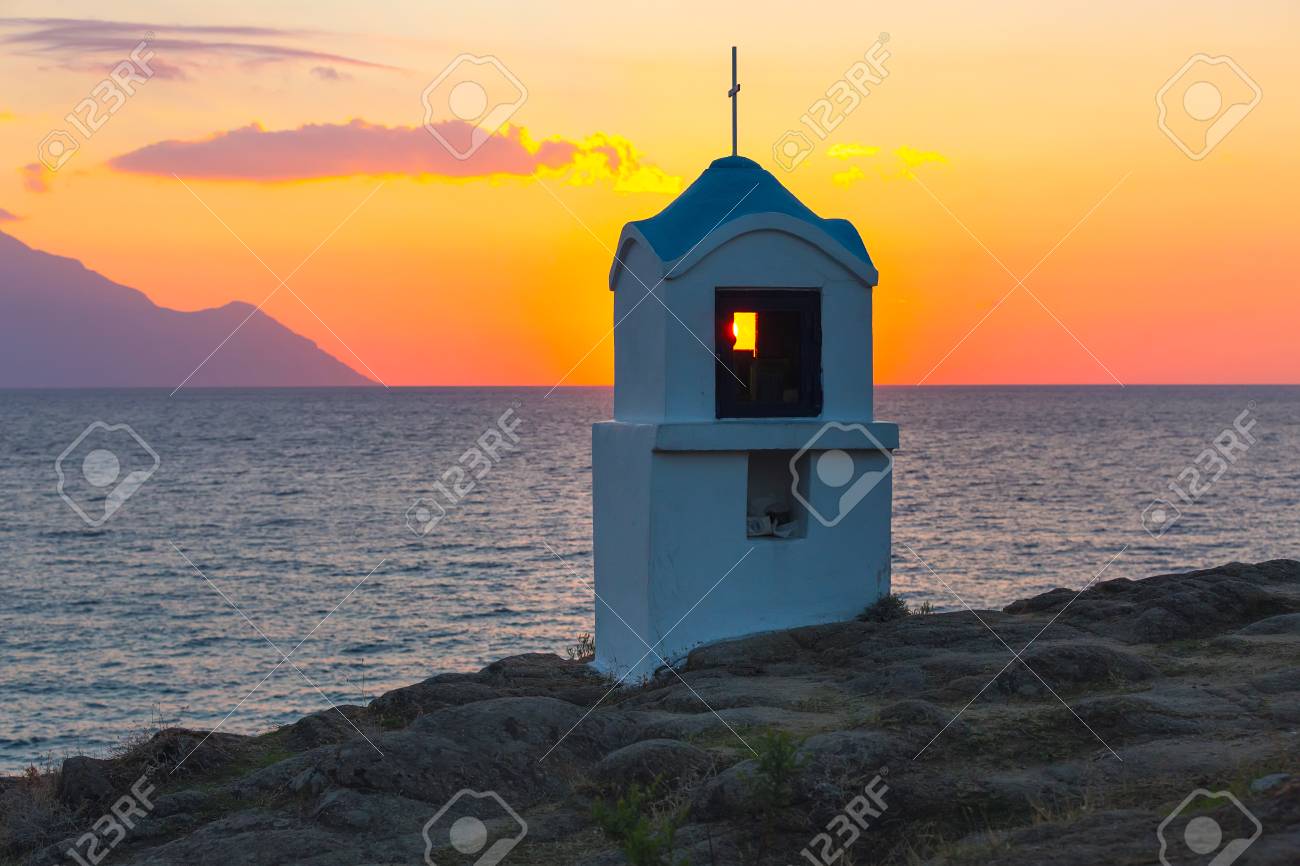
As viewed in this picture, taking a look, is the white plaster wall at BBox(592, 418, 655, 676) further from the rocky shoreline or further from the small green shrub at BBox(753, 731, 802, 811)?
the small green shrub at BBox(753, 731, 802, 811)

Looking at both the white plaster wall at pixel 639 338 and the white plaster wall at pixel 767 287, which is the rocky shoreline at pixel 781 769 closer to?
the white plaster wall at pixel 767 287

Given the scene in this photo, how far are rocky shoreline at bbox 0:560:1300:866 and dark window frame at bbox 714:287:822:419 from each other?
9.14 feet

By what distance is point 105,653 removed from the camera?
31.2 m

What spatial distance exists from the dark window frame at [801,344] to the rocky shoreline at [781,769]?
2.78m

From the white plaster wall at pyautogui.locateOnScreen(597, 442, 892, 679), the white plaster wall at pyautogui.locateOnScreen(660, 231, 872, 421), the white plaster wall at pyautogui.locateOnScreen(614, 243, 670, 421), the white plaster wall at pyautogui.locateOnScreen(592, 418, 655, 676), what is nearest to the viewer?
the white plaster wall at pyautogui.locateOnScreen(597, 442, 892, 679)

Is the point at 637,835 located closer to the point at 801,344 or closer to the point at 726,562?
the point at 726,562

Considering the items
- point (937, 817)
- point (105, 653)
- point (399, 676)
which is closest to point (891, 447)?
point (937, 817)

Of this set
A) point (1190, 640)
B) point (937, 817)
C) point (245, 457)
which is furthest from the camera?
point (245, 457)

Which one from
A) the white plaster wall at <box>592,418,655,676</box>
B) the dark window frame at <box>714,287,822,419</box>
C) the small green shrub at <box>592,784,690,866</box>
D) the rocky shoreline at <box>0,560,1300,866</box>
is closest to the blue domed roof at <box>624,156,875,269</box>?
the dark window frame at <box>714,287,822,419</box>

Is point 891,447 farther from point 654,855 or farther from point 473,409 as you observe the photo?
point 473,409

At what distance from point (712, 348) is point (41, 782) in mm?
7613

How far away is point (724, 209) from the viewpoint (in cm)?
1462

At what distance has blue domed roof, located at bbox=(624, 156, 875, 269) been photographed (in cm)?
1423

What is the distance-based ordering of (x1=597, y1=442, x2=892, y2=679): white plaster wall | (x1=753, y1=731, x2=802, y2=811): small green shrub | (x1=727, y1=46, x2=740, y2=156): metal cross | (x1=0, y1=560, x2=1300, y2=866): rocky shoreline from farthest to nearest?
(x1=727, y1=46, x2=740, y2=156): metal cross → (x1=597, y1=442, x2=892, y2=679): white plaster wall → (x1=753, y1=731, x2=802, y2=811): small green shrub → (x1=0, y1=560, x2=1300, y2=866): rocky shoreline
